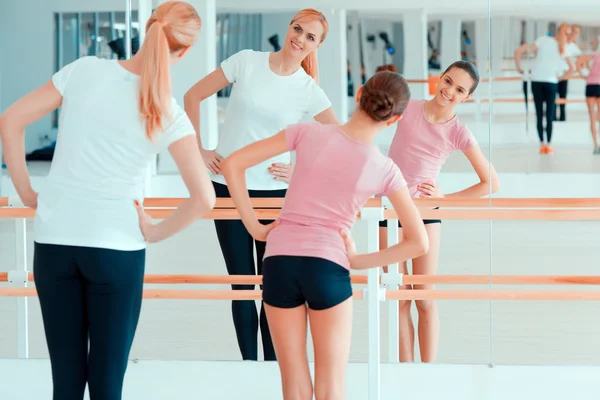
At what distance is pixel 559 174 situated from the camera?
8367 millimetres

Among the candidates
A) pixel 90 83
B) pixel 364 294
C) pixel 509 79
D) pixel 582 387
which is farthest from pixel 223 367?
pixel 509 79

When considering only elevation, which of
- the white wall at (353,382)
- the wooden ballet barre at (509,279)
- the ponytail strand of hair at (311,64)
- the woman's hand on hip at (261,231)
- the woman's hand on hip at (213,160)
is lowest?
the white wall at (353,382)

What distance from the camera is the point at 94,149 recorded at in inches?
91.9

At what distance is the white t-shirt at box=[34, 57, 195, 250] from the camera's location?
2.32m

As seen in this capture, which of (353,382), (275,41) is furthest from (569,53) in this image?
(353,382)

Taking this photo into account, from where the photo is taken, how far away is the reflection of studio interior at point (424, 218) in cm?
348

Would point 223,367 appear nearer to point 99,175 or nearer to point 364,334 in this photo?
point 99,175

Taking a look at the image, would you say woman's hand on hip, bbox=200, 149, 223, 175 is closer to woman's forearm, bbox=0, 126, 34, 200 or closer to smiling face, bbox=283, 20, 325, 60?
smiling face, bbox=283, 20, 325, 60

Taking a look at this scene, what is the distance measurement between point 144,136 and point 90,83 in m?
0.18

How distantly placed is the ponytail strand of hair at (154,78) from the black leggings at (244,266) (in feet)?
4.98

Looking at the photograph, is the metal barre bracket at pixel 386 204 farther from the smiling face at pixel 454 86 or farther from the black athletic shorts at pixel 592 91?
the black athletic shorts at pixel 592 91

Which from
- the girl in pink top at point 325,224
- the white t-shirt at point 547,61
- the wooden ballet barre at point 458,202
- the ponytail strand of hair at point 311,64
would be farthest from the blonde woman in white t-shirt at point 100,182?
the white t-shirt at point 547,61

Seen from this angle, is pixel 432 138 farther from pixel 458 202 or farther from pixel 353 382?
pixel 353 382

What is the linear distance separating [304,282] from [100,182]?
0.56 meters
